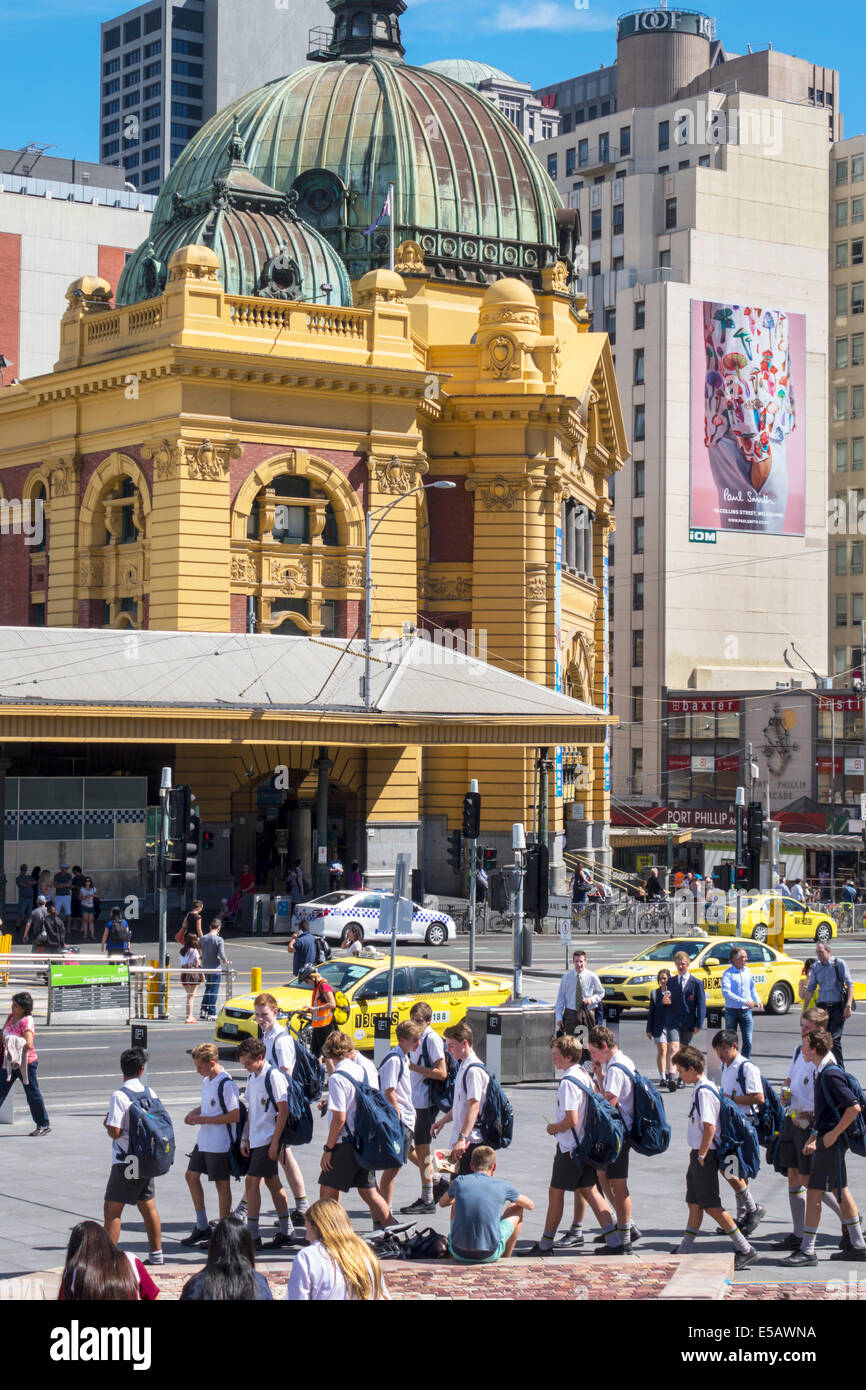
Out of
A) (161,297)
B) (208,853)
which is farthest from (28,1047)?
(161,297)

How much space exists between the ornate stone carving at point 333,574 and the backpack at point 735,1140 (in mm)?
40396

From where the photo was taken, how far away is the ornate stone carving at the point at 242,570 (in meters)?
52.8

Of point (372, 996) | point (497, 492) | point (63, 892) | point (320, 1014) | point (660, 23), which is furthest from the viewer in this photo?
point (660, 23)

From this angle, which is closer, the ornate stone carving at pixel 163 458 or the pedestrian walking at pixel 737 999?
the pedestrian walking at pixel 737 999

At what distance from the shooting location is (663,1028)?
23812 mm

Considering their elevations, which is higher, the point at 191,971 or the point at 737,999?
the point at 737,999

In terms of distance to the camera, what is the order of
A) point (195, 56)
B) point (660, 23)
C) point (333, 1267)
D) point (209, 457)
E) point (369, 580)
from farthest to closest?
1. point (195, 56)
2. point (660, 23)
3. point (209, 457)
4. point (369, 580)
5. point (333, 1267)

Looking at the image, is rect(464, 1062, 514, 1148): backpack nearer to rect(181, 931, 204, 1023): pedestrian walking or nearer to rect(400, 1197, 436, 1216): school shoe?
rect(400, 1197, 436, 1216): school shoe

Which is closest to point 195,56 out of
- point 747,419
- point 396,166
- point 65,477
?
point 747,419

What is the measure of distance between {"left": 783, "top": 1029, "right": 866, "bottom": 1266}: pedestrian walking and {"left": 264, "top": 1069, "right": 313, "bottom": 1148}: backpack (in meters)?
3.75

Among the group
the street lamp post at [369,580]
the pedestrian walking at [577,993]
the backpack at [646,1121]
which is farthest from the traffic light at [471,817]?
the backpack at [646,1121]

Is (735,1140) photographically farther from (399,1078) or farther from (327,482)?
(327,482)

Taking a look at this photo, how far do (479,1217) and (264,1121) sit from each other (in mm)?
2582

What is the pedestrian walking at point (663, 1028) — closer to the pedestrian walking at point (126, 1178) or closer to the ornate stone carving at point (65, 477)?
the pedestrian walking at point (126, 1178)
